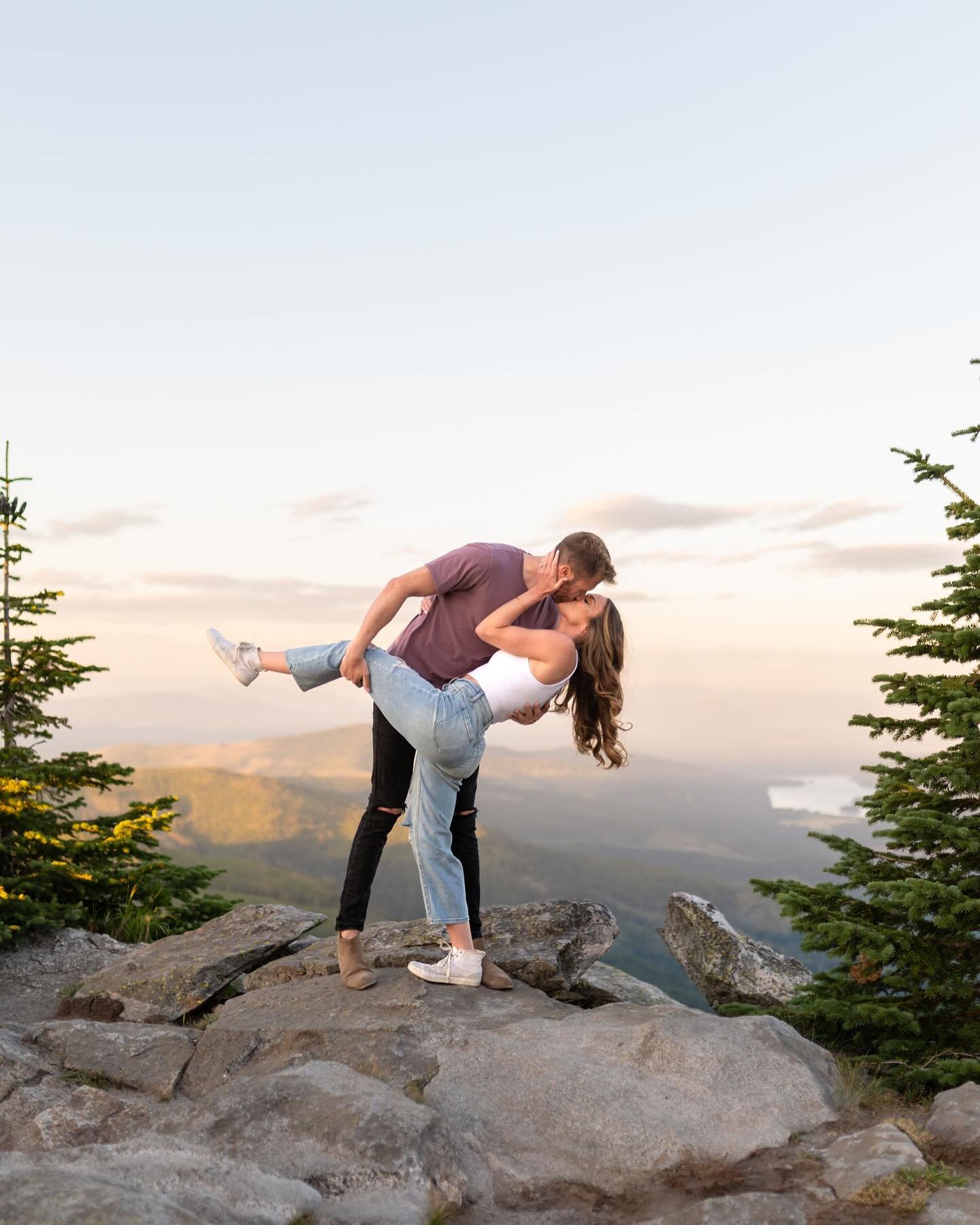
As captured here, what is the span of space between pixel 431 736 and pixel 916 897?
3816 millimetres

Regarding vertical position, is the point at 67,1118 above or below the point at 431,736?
below

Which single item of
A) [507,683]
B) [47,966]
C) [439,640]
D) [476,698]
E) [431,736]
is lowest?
[47,966]

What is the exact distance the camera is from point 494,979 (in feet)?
25.9

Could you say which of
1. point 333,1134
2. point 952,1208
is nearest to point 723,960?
point 952,1208

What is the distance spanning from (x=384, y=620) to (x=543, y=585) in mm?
1153

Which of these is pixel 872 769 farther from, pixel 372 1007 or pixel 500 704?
pixel 372 1007

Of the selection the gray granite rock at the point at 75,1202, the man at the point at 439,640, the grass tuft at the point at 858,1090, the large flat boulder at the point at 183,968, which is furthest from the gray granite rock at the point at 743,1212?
the large flat boulder at the point at 183,968

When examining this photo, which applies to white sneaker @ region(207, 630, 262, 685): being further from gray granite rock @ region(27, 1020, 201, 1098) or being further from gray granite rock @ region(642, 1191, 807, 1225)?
gray granite rock @ region(642, 1191, 807, 1225)

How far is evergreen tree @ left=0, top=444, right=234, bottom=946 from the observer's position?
12.7 m

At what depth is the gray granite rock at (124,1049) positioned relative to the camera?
687 centimetres

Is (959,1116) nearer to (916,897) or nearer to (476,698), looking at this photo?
(916,897)

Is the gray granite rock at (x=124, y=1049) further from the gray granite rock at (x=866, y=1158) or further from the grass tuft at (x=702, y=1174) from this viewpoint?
the gray granite rock at (x=866, y=1158)

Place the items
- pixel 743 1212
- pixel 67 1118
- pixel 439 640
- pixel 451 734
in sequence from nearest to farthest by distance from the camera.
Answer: pixel 743 1212
pixel 67 1118
pixel 451 734
pixel 439 640

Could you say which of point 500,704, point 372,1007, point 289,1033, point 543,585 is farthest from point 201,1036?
point 543,585
